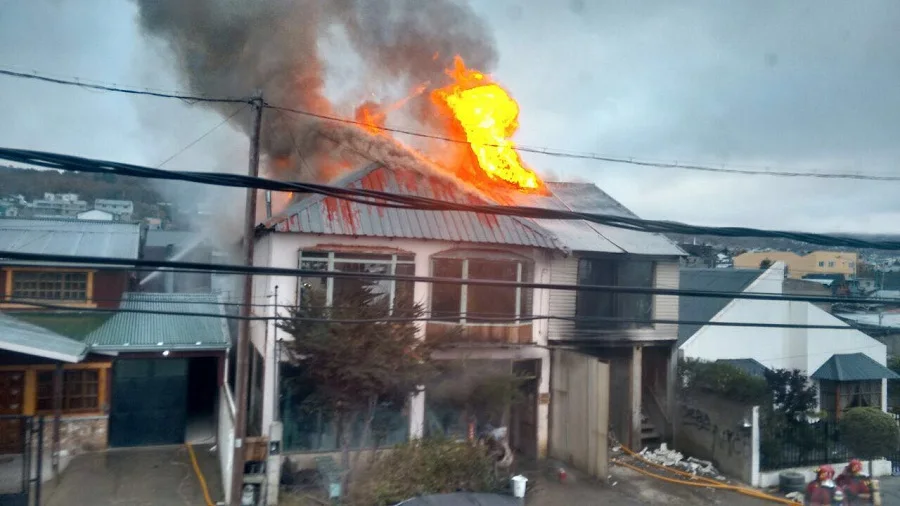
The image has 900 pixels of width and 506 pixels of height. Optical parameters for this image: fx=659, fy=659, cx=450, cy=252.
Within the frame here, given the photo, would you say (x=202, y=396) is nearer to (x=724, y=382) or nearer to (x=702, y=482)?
(x=702, y=482)

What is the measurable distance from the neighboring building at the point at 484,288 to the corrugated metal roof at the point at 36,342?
3.31 meters

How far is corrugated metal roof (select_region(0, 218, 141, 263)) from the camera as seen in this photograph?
1437 cm

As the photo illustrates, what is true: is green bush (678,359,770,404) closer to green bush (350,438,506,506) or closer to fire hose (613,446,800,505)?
fire hose (613,446,800,505)

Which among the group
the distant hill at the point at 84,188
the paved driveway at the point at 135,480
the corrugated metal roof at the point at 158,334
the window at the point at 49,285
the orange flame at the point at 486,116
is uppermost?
the orange flame at the point at 486,116

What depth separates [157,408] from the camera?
1382cm

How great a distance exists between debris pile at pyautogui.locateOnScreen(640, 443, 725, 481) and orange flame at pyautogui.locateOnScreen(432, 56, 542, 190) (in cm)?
664

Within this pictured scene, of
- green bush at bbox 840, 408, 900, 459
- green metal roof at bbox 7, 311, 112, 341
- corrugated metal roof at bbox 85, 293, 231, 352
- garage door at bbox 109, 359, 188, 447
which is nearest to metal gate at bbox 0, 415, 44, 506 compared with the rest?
garage door at bbox 109, 359, 188, 447

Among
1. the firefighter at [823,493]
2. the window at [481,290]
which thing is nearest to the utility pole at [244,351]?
the window at [481,290]

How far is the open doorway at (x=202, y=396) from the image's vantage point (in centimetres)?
1444

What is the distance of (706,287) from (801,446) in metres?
6.27

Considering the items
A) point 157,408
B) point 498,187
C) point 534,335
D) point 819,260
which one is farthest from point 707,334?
point 157,408

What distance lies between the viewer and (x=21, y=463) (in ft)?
36.0

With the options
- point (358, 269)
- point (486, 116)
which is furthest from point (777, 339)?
point (358, 269)

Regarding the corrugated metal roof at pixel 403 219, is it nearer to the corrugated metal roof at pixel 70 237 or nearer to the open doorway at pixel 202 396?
the open doorway at pixel 202 396
